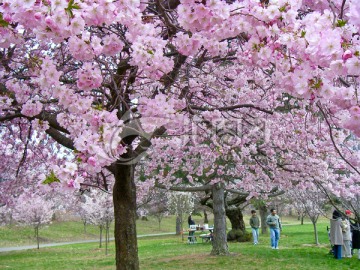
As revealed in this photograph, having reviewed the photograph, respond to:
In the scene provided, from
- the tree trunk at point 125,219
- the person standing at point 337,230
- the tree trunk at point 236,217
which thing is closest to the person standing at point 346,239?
the person standing at point 337,230

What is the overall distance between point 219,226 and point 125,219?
759cm

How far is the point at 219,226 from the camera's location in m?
13.0

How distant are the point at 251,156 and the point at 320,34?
7321 millimetres

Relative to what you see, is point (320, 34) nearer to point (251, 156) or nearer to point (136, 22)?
point (136, 22)

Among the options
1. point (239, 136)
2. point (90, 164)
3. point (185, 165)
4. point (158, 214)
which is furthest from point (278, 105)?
point (158, 214)

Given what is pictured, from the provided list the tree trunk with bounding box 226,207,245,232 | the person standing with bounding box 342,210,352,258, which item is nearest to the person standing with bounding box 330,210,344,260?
the person standing with bounding box 342,210,352,258

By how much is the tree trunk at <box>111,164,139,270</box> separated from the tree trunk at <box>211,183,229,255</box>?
7.09 meters

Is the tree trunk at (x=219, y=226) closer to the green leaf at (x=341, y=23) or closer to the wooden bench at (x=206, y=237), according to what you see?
the wooden bench at (x=206, y=237)

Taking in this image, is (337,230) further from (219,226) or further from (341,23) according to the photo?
(341,23)

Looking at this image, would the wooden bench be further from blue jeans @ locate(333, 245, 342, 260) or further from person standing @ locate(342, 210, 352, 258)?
blue jeans @ locate(333, 245, 342, 260)

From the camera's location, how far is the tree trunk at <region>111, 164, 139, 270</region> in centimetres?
581

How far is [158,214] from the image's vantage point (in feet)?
112

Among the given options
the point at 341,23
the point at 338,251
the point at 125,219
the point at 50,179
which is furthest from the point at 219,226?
the point at 341,23

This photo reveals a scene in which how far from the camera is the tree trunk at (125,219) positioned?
229 inches
